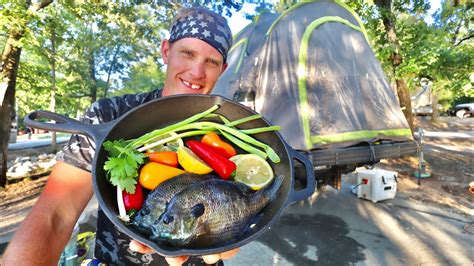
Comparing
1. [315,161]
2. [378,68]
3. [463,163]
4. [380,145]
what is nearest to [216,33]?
[315,161]

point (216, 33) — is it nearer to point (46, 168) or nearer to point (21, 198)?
point (21, 198)

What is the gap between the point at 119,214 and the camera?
1.08 metres

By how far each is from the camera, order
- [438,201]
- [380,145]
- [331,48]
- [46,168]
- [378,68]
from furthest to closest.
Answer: [46,168] < [438,201] < [378,68] < [331,48] < [380,145]

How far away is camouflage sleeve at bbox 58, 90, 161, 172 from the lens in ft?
4.78

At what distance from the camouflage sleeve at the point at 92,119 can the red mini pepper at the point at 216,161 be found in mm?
546

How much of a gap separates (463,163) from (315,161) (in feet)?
28.1

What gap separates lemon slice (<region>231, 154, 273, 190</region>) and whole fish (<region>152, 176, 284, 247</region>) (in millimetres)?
113

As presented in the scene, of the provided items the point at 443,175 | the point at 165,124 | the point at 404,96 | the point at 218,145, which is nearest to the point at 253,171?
the point at 218,145

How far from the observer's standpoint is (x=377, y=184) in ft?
22.5

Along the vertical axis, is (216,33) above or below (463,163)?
above

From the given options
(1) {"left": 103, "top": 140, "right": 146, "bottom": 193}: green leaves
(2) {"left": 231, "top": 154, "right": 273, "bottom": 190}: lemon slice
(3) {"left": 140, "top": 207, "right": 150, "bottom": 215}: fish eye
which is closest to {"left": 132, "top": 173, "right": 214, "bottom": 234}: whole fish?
(3) {"left": 140, "top": 207, "right": 150, "bottom": 215}: fish eye

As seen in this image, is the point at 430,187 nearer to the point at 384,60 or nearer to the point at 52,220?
the point at 384,60

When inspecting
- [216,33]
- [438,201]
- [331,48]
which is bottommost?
[438,201]

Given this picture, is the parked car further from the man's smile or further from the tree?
the man's smile
